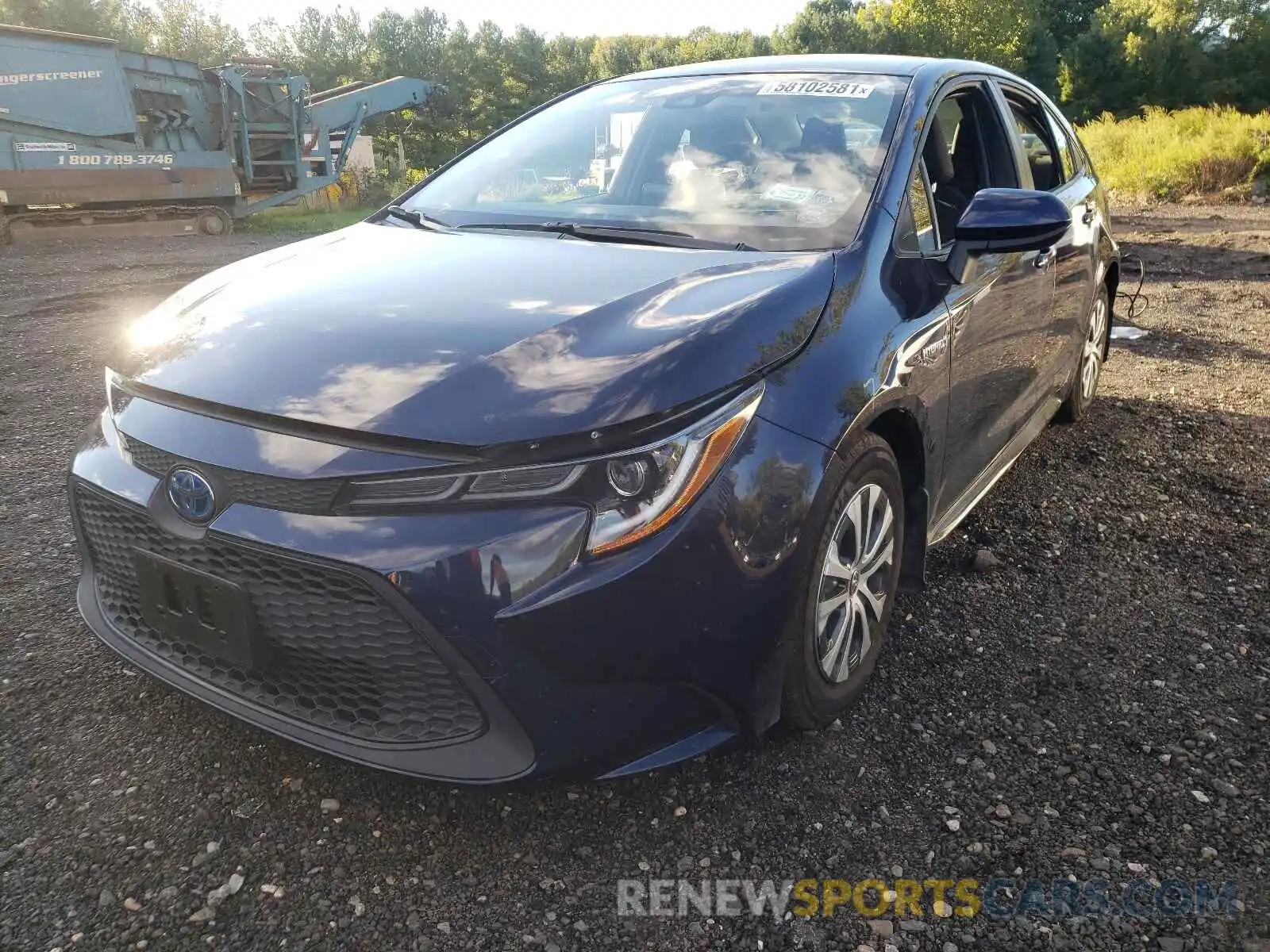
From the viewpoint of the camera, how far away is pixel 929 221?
2713mm

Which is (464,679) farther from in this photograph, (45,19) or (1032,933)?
(45,19)

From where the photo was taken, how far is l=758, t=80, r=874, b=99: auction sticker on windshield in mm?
2902

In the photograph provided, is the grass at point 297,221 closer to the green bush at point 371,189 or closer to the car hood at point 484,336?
the green bush at point 371,189

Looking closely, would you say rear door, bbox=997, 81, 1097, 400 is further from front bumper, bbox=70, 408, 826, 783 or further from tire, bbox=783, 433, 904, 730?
front bumper, bbox=70, 408, 826, 783

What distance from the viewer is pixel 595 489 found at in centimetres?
170

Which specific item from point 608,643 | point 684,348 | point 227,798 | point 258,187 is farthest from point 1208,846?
point 258,187

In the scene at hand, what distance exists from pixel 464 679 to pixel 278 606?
397mm

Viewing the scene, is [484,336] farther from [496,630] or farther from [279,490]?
[496,630]

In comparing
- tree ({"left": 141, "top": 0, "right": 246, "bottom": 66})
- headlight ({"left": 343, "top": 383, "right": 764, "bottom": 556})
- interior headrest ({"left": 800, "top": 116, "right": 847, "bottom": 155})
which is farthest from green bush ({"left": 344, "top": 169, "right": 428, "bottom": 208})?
tree ({"left": 141, "top": 0, "right": 246, "bottom": 66})

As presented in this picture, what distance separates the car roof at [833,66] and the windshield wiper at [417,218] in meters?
1.08

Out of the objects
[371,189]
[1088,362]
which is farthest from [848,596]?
[371,189]

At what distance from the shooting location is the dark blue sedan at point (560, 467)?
1.70m

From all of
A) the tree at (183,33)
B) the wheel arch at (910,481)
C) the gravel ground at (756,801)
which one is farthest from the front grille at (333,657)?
the tree at (183,33)

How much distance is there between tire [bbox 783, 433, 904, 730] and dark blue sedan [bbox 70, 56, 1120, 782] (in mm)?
12
